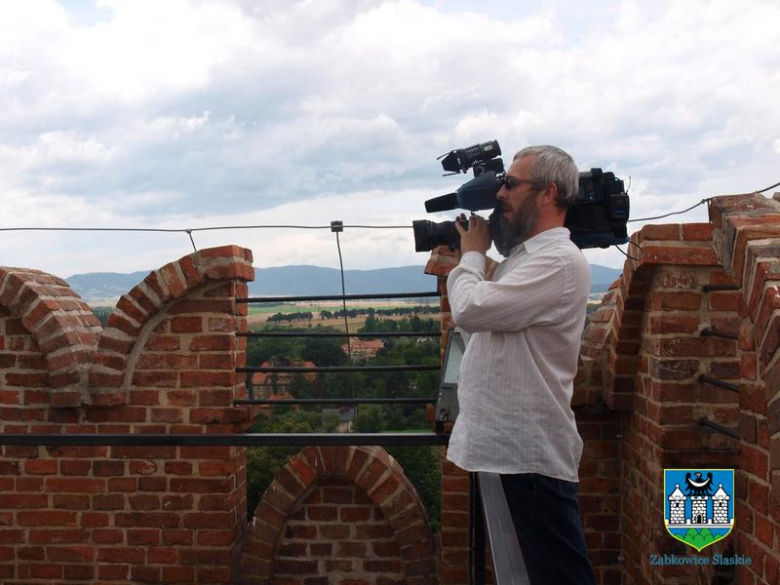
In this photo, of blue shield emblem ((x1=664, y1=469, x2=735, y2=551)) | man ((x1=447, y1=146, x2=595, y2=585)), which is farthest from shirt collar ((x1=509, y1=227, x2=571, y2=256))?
blue shield emblem ((x1=664, y1=469, x2=735, y2=551))

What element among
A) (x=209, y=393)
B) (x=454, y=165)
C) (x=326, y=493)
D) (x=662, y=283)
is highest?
(x=454, y=165)

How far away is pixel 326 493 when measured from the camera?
3346 millimetres

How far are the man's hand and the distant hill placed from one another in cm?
31

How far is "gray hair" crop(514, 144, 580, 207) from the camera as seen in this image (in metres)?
2.01

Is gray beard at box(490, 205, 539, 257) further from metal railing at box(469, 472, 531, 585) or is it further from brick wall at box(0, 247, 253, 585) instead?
brick wall at box(0, 247, 253, 585)

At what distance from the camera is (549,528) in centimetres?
182

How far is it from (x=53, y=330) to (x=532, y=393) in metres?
2.26

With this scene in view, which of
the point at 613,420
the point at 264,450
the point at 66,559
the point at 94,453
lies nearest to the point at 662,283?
the point at 613,420

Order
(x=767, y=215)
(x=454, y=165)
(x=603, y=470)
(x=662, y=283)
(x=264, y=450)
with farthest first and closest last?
(x=264, y=450) → (x=603, y=470) → (x=662, y=283) → (x=454, y=165) → (x=767, y=215)

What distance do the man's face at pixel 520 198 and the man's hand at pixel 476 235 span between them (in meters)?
0.07

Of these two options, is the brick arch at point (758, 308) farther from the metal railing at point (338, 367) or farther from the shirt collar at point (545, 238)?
the metal railing at point (338, 367)

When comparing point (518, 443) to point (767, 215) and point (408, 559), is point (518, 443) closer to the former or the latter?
point (767, 215)

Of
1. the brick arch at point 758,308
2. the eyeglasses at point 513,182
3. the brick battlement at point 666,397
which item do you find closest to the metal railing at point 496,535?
the brick arch at point 758,308

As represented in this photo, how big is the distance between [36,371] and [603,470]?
8.23 ft
